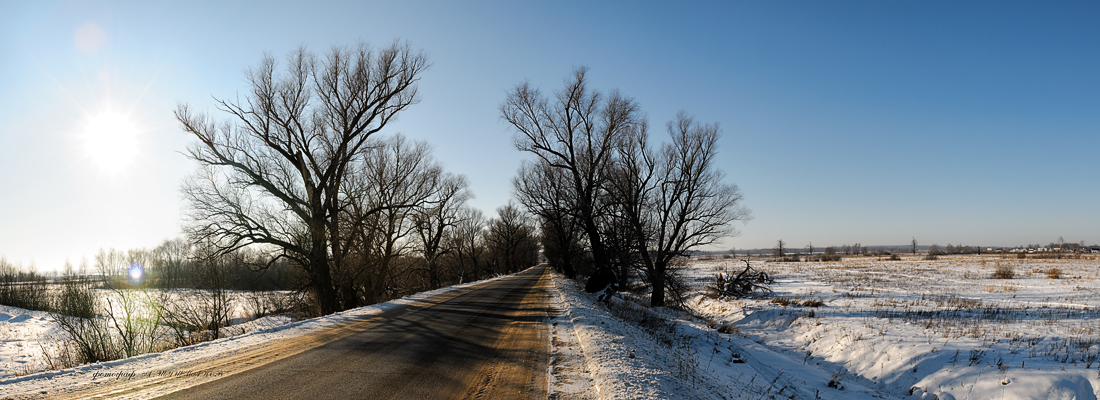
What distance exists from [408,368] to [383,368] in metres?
0.35

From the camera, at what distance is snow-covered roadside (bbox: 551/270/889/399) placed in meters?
5.48

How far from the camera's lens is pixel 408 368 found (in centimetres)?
620

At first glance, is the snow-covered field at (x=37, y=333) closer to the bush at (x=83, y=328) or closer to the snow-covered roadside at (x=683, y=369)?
the bush at (x=83, y=328)

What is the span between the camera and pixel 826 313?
17.1m

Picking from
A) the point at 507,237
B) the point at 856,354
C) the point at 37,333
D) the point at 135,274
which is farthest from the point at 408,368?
the point at 507,237

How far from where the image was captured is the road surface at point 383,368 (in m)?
4.96

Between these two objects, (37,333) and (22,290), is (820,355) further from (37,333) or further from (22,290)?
(22,290)

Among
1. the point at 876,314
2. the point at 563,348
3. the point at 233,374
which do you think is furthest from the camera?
the point at 876,314

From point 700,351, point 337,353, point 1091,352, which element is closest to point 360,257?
point 337,353

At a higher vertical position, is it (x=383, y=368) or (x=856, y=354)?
(x=383, y=368)

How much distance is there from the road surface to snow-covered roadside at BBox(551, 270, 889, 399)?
2.46ft

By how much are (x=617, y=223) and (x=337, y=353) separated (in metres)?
12.2

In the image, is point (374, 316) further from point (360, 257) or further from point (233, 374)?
point (360, 257)

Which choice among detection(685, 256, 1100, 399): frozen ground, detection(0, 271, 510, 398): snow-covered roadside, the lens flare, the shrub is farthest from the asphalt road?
the shrub
